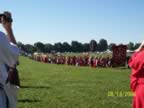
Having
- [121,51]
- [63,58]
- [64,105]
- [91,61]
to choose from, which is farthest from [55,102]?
[63,58]

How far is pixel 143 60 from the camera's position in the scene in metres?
7.38

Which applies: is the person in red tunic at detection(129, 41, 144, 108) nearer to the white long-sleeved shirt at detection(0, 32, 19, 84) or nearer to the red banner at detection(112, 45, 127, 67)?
the white long-sleeved shirt at detection(0, 32, 19, 84)

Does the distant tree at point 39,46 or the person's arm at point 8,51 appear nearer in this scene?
the person's arm at point 8,51

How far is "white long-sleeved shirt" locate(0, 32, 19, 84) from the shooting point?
602 centimetres

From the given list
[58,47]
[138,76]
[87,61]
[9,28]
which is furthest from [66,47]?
[9,28]

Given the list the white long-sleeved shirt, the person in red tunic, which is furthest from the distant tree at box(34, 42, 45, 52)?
the white long-sleeved shirt

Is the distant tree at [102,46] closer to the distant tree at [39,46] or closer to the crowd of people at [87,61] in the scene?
the distant tree at [39,46]

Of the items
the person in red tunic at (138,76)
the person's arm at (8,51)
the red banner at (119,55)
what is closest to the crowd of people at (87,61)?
the red banner at (119,55)

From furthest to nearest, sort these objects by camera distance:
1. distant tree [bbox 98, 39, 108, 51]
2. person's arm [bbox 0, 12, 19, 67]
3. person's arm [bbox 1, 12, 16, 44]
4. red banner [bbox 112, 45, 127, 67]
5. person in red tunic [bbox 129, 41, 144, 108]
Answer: distant tree [bbox 98, 39, 108, 51] < red banner [bbox 112, 45, 127, 67] < person in red tunic [bbox 129, 41, 144, 108] < person's arm [bbox 1, 12, 16, 44] < person's arm [bbox 0, 12, 19, 67]

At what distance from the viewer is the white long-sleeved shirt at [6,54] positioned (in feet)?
19.7

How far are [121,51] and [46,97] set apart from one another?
34625mm

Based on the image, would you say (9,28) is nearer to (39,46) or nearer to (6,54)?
(6,54)

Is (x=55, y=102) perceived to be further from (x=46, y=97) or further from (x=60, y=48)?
(x=60, y=48)

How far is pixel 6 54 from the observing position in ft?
20.0
